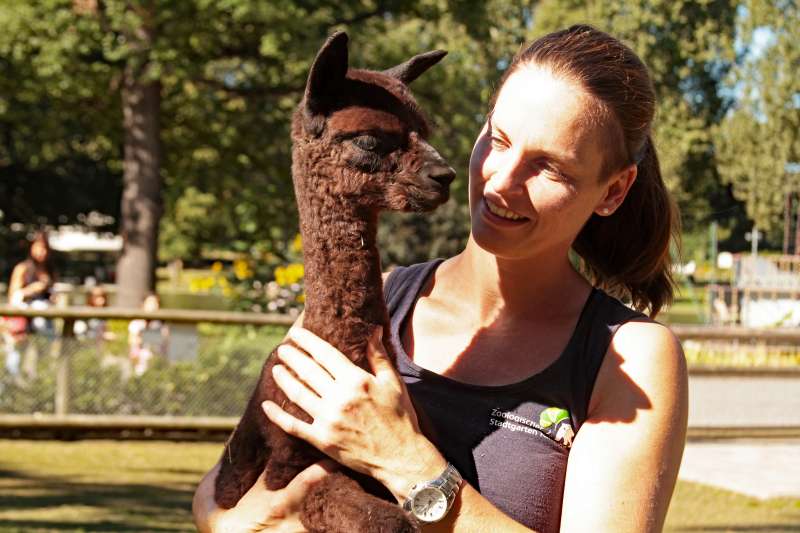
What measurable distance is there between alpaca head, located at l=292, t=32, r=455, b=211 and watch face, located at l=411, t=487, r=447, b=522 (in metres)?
0.53

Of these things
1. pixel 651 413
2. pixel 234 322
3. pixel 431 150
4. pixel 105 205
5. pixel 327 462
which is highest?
pixel 431 150

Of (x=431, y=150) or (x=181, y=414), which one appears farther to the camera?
(x=181, y=414)

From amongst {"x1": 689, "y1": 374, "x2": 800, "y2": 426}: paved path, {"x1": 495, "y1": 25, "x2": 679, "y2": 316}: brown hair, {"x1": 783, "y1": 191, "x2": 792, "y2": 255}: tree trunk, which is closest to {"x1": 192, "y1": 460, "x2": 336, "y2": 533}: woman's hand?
{"x1": 495, "y1": 25, "x2": 679, "y2": 316}: brown hair

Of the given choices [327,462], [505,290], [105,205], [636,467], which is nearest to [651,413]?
[636,467]

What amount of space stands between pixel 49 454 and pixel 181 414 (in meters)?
1.26

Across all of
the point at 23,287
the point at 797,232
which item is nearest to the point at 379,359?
the point at 23,287

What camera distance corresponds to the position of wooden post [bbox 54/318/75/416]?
9375mm

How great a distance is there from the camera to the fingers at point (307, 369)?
1915 millimetres

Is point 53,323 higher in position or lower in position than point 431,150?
lower

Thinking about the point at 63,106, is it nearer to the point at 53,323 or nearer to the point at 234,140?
the point at 234,140

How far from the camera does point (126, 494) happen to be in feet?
26.0

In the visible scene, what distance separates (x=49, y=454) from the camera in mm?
9234

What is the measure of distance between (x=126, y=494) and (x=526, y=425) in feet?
21.7

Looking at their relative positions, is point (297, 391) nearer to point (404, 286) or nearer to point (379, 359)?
point (379, 359)
